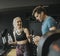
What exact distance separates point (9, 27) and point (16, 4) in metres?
0.44

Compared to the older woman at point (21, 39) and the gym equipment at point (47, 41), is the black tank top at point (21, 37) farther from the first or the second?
the gym equipment at point (47, 41)

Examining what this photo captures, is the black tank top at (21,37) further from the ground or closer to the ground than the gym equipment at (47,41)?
closer to the ground

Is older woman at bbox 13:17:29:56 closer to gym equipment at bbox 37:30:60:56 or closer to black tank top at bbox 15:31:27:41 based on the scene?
black tank top at bbox 15:31:27:41

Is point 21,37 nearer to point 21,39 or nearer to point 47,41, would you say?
point 21,39

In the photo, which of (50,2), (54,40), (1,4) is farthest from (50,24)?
(1,4)

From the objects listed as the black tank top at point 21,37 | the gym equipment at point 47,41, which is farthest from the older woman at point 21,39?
the gym equipment at point 47,41

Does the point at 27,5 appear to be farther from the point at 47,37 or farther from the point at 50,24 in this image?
the point at 47,37

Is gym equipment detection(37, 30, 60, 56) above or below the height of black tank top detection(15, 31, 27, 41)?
above

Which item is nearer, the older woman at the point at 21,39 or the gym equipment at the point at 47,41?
the gym equipment at the point at 47,41

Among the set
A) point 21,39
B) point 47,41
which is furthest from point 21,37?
point 47,41

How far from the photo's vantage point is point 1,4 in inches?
88.2

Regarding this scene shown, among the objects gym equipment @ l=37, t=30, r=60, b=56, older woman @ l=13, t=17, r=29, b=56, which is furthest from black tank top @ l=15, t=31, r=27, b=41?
gym equipment @ l=37, t=30, r=60, b=56

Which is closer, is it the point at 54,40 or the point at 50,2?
the point at 54,40

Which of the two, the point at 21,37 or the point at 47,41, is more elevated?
the point at 47,41
